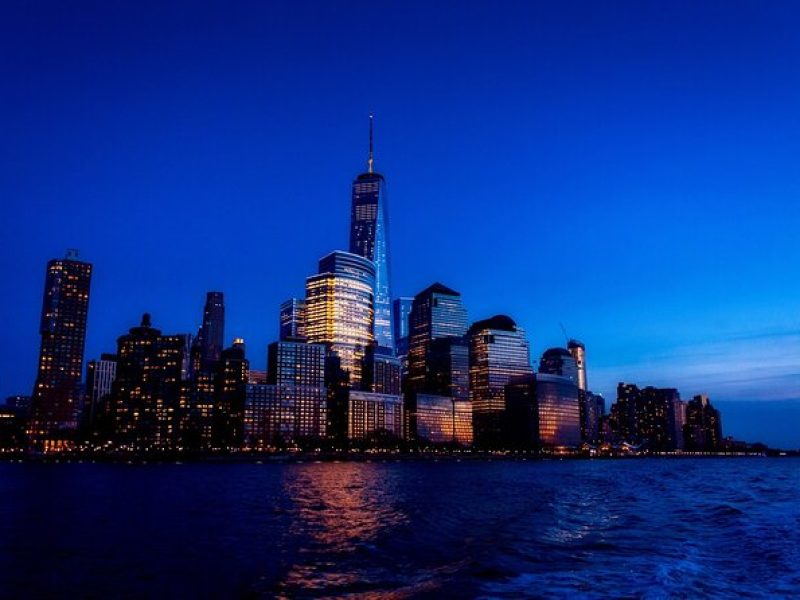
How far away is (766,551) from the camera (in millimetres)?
39188

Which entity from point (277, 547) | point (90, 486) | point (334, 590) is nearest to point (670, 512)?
point (277, 547)

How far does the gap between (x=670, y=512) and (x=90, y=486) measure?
3712 inches

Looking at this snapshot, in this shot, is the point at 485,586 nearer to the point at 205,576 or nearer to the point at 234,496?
the point at 205,576

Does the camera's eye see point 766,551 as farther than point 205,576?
Yes

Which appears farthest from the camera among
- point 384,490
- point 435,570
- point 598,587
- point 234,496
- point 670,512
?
point 384,490

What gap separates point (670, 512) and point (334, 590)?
1639 inches

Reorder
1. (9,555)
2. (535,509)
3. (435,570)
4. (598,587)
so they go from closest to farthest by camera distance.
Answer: (598,587)
(435,570)
(9,555)
(535,509)

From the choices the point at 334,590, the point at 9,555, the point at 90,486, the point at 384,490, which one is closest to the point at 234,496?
the point at 384,490

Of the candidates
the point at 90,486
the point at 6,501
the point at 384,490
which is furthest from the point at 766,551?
the point at 90,486

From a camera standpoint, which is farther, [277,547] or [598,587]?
[277,547]

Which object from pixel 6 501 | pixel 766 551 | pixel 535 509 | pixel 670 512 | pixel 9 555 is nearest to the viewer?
pixel 766 551

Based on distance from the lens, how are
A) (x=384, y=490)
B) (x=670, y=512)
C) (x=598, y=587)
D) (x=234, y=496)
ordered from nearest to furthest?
(x=598, y=587), (x=670, y=512), (x=234, y=496), (x=384, y=490)

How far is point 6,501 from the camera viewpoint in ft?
276

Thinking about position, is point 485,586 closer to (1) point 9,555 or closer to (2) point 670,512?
(1) point 9,555
